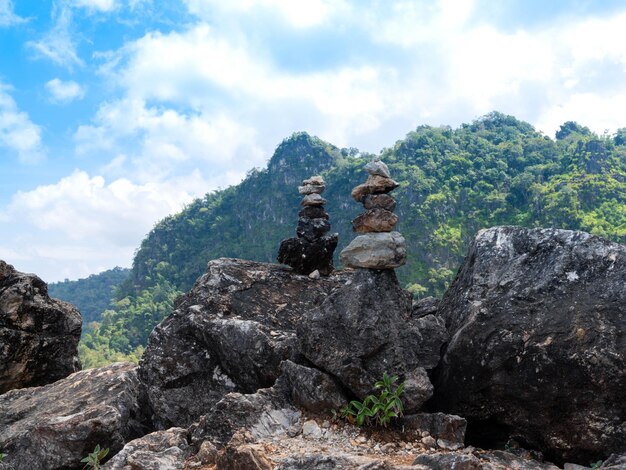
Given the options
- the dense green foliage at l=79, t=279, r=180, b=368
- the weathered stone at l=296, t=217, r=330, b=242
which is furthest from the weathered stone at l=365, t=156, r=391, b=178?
the dense green foliage at l=79, t=279, r=180, b=368

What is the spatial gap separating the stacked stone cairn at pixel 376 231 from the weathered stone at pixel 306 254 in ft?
7.11

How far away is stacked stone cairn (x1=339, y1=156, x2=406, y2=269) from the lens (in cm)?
791

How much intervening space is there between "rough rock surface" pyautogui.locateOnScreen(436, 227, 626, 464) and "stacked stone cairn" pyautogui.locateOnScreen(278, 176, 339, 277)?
3268 mm

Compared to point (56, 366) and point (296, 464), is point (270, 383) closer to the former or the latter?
point (296, 464)

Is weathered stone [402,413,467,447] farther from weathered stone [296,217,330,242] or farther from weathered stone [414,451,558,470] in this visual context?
weathered stone [296,217,330,242]

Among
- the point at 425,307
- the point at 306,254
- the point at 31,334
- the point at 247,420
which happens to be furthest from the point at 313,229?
the point at 31,334

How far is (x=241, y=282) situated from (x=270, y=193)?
390ft

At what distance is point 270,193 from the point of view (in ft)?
A: 420

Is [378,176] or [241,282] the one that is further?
[241,282]

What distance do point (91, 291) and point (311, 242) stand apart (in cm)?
18329

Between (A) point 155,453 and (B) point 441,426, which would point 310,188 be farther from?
(A) point 155,453

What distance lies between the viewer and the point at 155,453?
6566mm

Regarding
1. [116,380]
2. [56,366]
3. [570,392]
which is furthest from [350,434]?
[56,366]

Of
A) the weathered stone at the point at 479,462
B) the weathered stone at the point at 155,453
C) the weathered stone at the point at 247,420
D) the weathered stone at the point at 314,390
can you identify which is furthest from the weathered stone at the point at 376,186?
the weathered stone at the point at 155,453
